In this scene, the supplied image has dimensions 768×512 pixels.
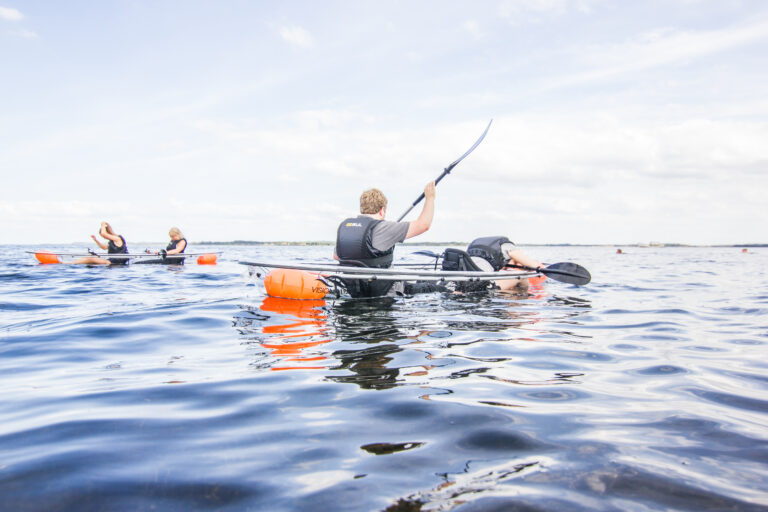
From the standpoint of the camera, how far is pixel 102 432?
8.50ft

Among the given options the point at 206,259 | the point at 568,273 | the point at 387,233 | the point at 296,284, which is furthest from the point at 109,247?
the point at 568,273

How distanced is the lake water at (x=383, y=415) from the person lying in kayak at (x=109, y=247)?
1190cm

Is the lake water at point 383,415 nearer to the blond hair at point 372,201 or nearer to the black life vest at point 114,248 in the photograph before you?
the blond hair at point 372,201

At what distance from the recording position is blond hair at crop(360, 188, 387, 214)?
7.39m

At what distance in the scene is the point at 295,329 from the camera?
5680 mm

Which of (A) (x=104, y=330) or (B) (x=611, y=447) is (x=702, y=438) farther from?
(A) (x=104, y=330)

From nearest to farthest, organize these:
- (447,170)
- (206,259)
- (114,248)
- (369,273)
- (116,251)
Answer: (369,273)
(447,170)
(114,248)
(116,251)
(206,259)

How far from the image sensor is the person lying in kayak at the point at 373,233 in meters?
7.22

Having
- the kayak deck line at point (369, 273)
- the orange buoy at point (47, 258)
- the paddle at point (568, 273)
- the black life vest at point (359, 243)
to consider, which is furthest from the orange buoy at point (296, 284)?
the orange buoy at point (47, 258)

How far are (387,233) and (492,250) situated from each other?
Answer: 3062 millimetres

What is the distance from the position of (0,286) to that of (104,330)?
27.0ft

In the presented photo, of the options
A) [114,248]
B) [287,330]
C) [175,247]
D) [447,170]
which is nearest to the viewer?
[287,330]

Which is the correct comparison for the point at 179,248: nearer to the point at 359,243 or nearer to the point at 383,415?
the point at 359,243

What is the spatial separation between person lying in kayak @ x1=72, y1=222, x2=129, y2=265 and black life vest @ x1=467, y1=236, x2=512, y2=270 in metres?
13.5
